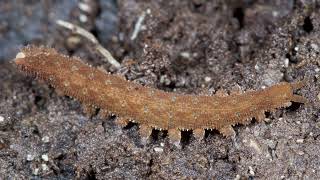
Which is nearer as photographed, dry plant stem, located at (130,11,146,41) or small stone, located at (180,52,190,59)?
small stone, located at (180,52,190,59)

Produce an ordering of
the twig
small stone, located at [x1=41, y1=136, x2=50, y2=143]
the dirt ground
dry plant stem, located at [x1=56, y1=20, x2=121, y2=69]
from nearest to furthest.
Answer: the dirt ground, small stone, located at [x1=41, y1=136, x2=50, y2=143], dry plant stem, located at [x1=56, y1=20, x2=121, y2=69], the twig

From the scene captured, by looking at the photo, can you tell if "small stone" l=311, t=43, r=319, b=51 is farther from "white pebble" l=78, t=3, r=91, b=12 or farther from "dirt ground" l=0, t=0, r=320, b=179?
"white pebble" l=78, t=3, r=91, b=12

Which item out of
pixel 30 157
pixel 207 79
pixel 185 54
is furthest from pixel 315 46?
pixel 30 157

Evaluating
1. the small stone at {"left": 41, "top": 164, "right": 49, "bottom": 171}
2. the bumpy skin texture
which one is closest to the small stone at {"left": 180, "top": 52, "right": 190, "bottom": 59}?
the bumpy skin texture

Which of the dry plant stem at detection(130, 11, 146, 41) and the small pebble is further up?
the dry plant stem at detection(130, 11, 146, 41)

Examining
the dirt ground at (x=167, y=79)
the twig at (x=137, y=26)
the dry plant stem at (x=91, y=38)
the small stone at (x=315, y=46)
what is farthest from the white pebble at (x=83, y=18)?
the small stone at (x=315, y=46)

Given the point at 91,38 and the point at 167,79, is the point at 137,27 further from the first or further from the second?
the point at 167,79

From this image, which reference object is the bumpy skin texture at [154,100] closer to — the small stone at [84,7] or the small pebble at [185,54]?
the small pebble at [185,54]

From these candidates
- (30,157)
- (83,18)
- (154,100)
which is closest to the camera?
(154,100)
